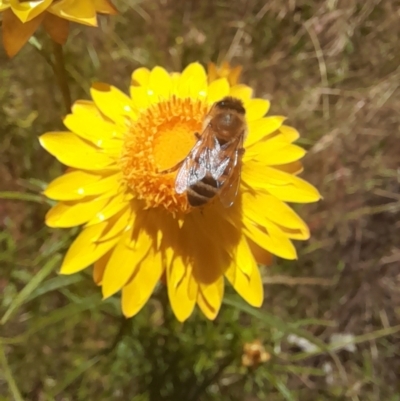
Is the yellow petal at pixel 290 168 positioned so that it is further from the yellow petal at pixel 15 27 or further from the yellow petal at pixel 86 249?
the yellow petal at pixel 15 27

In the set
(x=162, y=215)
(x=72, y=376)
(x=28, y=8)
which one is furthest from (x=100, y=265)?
(x=28, y=8)

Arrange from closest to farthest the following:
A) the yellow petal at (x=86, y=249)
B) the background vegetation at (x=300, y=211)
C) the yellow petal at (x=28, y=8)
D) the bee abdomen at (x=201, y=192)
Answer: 1. the yellow petal at (x=28, y=8)
2. the bee abdomen at (x=201, y=192)
3. the yellow petal at (x=86, y=249)
4. the background vegetation at (x=300, y=211)

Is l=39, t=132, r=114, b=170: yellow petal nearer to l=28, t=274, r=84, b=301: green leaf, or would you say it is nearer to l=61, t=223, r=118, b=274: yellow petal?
l=61, t=223, r=118, b=274: yellow petal

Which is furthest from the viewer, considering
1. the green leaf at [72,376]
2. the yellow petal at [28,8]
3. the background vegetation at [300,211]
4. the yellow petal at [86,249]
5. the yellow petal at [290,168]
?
the background vegetation at [300,211]

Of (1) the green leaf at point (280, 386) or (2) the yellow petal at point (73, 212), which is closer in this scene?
(2) the yellow petal at point (73, 212)

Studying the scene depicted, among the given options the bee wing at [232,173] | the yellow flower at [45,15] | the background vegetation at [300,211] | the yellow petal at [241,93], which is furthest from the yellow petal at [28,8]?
the background vegetation at [300,211]

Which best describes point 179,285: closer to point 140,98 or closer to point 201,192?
point 201,192

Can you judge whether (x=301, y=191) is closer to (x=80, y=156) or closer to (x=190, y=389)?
(x=80, y=156)

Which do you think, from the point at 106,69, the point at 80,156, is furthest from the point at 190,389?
the point at 106,69

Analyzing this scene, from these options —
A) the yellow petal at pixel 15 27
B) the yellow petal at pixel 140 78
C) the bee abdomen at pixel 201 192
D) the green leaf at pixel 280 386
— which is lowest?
the green leaf at pixel 280 386

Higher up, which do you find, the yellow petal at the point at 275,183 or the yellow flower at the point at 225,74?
the yellow flower at the point at 225,74
